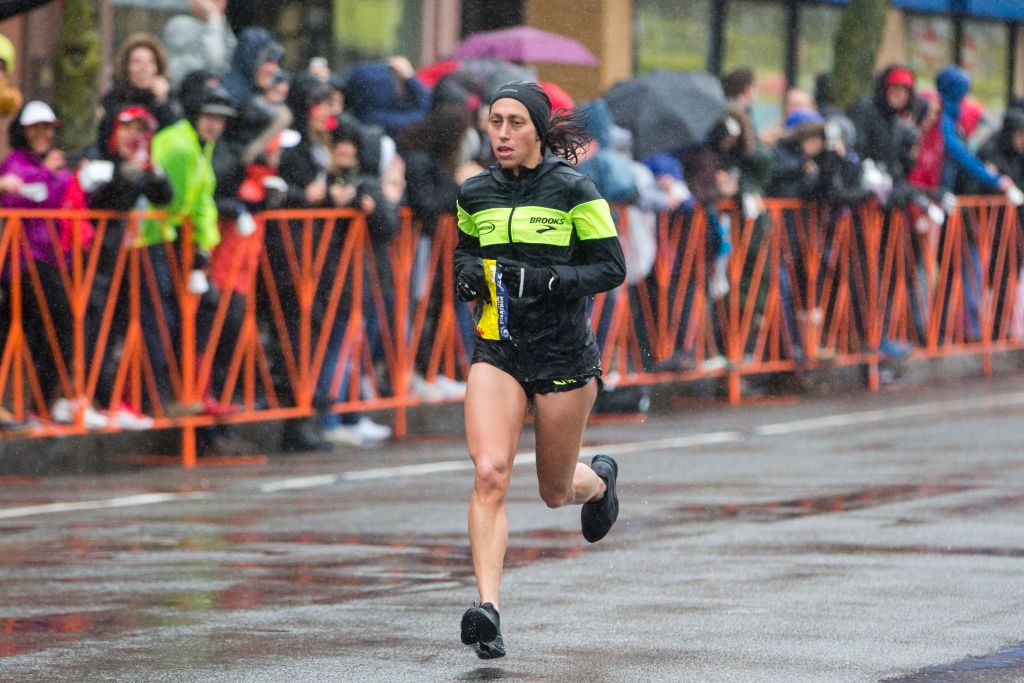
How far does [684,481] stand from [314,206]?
3.35 m

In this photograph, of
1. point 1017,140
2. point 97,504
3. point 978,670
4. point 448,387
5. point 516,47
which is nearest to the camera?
point 978,670

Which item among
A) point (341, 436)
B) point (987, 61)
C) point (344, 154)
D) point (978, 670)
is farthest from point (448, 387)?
point (987, 61)

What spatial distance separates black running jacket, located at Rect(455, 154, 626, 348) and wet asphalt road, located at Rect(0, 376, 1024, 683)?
111 cm

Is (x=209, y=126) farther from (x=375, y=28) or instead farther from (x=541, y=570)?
(x=375, y=28)

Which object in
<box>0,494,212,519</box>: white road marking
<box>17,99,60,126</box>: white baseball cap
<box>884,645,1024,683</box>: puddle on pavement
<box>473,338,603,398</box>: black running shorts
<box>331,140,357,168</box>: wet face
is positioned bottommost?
<box>0,494,212,519</box>: white road marking

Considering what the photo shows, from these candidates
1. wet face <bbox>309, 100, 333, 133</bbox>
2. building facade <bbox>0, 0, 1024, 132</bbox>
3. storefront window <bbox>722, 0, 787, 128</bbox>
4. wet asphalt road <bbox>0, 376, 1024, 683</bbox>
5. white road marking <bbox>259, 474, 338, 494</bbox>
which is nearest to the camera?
wet asphalt road <bbox>0, 376, 1024, 683</bbox>

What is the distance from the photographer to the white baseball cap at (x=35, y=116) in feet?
42.6

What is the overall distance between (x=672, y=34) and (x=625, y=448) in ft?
39.3

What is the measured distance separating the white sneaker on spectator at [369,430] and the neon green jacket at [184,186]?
1957mm

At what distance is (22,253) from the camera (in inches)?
507

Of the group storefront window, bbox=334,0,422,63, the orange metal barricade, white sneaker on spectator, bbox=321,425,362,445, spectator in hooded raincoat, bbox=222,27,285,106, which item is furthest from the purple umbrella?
white sneaker on spectator, bbox=321,425,362,445

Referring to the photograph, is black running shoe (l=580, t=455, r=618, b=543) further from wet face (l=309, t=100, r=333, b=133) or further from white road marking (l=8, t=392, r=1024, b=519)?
wet face (l=309, t=100, r=333, b=133)

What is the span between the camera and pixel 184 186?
1345cm

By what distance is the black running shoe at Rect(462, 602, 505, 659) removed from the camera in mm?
7195
